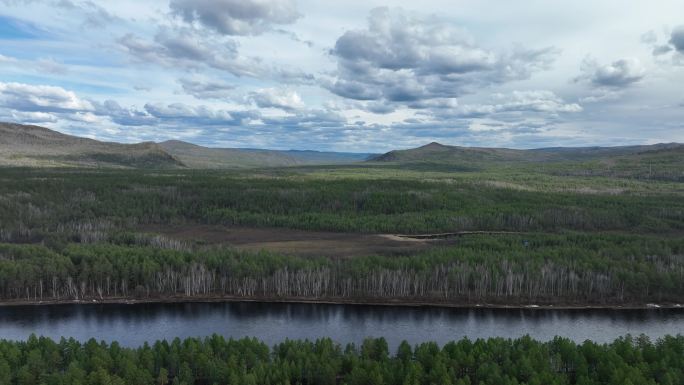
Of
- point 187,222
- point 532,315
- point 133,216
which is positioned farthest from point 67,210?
point 532,315

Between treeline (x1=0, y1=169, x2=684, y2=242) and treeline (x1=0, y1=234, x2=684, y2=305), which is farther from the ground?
treeline (x1=0, y1=169, x2=684, y2=242)

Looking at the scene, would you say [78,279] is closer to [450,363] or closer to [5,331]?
[5,331]

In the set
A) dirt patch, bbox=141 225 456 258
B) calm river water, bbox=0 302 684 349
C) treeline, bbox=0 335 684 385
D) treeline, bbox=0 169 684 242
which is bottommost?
calm river water, bbox=0 302 684 349

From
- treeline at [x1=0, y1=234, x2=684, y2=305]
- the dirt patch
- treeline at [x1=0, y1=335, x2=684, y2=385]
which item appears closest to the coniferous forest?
treeline at [x1=0, y1=335, x2=684, y2=385]

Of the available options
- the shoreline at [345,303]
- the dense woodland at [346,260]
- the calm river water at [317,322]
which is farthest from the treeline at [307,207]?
the calm river water at [317,322]

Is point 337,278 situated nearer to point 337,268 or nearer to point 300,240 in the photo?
point 337,268

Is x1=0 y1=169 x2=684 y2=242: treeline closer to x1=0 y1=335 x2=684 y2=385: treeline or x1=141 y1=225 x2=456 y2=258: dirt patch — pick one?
x1=141 y1=225 x2=456 y2=258: dirt patch

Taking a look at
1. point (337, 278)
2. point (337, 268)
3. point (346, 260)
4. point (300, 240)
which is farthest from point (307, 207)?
point (337, 278)
